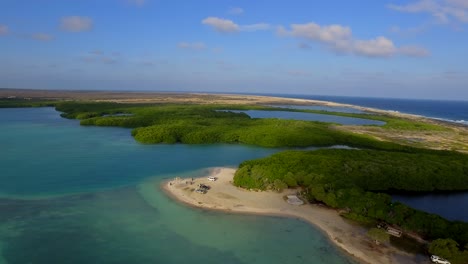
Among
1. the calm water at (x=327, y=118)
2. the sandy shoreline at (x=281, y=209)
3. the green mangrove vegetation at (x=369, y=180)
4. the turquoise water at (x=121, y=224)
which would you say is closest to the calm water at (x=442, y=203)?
the green mangrove vegetation at (x=369, y=180)

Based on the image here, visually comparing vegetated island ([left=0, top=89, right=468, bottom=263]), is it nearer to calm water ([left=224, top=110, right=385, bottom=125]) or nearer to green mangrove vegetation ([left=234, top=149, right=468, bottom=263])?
green mangrove vegetation ([left=234, top=149, right=468, bottom=263])

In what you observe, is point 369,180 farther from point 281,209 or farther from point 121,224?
point 121,224

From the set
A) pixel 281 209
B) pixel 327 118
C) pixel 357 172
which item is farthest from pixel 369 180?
pixel 327 118

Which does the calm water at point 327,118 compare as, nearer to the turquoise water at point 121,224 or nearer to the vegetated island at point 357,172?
the vegetated island at point 357,172

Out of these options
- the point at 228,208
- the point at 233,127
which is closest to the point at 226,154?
the point at 233,127

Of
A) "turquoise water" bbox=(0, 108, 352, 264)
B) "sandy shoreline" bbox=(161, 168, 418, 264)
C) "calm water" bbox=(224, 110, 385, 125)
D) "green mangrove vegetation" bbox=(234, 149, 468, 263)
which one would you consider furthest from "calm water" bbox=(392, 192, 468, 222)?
"calm water" bbox=(224, 110, 385, 125)

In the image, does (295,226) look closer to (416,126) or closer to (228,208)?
(228,208)
